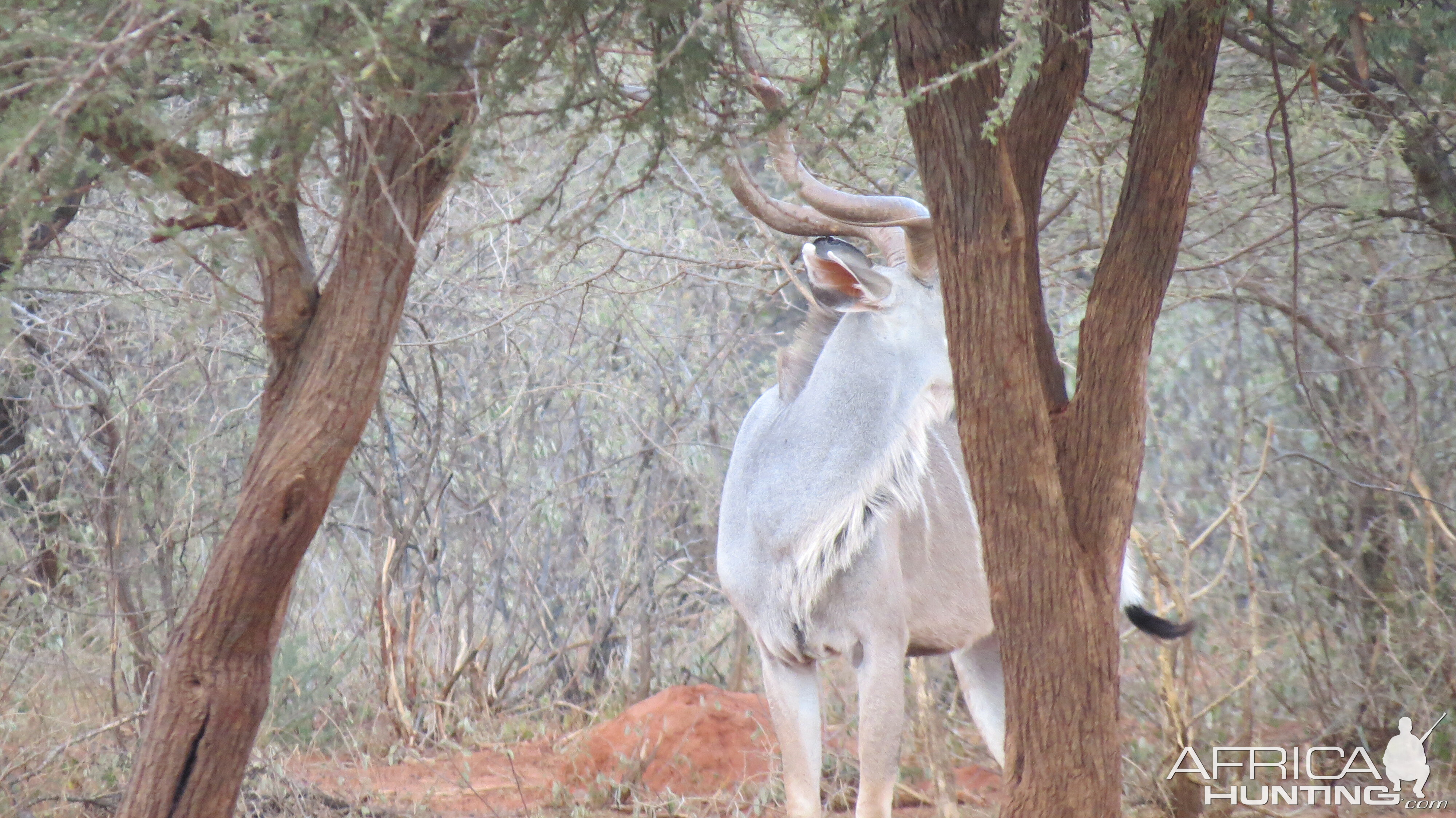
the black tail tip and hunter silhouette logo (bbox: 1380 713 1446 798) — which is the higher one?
the black tail tip

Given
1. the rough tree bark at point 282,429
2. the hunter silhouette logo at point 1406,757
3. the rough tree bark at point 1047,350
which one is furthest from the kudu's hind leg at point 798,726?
the hunter silhouette logo at point 1406,757

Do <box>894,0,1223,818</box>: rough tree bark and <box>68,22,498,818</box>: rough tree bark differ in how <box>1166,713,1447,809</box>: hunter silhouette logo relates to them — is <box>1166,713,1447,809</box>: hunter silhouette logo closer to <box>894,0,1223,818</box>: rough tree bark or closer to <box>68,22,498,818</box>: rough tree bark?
<box>894,0,1223,818</box>: rough tree bark

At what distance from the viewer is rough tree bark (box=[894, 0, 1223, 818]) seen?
9.60ft

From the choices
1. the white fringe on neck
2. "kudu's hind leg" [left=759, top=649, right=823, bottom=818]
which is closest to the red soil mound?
"kudu's hind leg" [left=759, top=649, right=823, bottom=818]

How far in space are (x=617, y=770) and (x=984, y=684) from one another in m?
1.62

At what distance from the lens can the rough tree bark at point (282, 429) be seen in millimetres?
3279

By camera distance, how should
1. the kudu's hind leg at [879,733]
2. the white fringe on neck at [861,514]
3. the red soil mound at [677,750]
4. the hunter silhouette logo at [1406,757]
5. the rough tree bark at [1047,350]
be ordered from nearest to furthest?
the rough tree bark at [1047,350], the kudu's hind leg at [879,733], the white fringe on neck at [861,514], the hunter silhouette logo at [1406,757], the red soil mound at [677,750]

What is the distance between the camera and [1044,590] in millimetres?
3053

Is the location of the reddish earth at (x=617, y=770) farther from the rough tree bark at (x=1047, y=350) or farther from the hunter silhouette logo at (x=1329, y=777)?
the rough tree bark at (x=1047, y=350)

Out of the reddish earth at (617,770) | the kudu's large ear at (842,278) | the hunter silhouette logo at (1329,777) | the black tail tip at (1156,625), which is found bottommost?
the reddish earth at (617,770)

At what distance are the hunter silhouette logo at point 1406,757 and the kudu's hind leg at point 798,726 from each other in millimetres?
2316

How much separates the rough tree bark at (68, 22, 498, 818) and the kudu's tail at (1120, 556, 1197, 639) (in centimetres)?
238

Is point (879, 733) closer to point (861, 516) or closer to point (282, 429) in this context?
point (861, 516)

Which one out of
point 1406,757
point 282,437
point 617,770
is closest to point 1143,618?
point 1406,757
